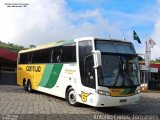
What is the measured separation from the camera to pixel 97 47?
47.8 ft

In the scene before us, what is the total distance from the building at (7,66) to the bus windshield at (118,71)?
88.0 ft

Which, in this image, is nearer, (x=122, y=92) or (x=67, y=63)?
(x=122, y=92)

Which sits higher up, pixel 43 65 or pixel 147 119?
pixel 43 65

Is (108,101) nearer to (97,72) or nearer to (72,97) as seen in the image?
(97,72)

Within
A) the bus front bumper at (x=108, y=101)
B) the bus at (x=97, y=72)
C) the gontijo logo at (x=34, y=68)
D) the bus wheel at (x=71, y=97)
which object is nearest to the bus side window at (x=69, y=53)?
the bus at (x=97, y=72)

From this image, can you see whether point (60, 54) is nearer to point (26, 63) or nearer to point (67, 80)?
point (67, 80)

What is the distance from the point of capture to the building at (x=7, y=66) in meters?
39.5

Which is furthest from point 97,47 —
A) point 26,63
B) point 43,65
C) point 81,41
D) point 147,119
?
point 26,63

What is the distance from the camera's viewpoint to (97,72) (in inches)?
546

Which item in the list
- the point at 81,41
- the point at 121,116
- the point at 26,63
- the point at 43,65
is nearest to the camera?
the point at 121,116

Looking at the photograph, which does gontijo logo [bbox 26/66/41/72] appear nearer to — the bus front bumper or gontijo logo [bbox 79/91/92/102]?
gontijo logo [bbox 79/91/92/102]

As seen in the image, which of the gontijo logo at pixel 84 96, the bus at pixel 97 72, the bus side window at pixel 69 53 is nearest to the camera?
the bus at pixel 97 72

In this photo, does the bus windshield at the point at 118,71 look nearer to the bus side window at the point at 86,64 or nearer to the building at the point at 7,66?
the bus side window at the point at 86,64

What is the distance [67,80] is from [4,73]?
85.1 ft
